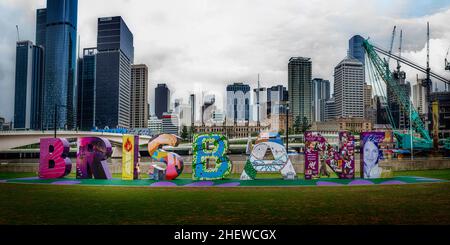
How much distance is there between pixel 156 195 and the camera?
1852cm

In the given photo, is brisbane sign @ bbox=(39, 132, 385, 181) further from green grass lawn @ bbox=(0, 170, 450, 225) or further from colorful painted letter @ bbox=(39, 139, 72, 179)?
green grass lawn @ bbox=(0, 170, 450, 225)

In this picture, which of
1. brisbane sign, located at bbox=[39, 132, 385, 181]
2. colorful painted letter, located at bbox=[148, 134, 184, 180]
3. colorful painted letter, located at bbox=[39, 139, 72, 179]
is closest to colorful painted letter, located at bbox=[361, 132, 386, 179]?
Answer: brisbane sign, located at bbox=[39, 132, 385, 181]

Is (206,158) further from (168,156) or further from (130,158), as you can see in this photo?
(130,158)

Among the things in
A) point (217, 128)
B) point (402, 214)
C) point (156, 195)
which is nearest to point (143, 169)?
point (156, 195)

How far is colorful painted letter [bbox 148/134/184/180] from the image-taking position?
2580 centimetres

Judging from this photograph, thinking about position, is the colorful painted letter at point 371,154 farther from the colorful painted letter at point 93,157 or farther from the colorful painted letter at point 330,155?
the colorful painted letter at point 93,157

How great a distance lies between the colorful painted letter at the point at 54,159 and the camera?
2697cm

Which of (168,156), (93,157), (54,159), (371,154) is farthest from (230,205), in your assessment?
(54,159)

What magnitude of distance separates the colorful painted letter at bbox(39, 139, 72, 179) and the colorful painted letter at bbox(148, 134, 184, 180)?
6.13 m

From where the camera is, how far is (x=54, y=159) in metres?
27.3

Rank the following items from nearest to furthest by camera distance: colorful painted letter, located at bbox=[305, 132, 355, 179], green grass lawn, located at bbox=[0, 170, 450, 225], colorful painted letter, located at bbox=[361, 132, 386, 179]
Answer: green grass lawn, located at bbox=[0, 170, 450, 225] < colorful painted letter, located at bbox=[305, 132, 355, 179] < colorful painted letter, located at bbox=[361, 132, 386, 179]
